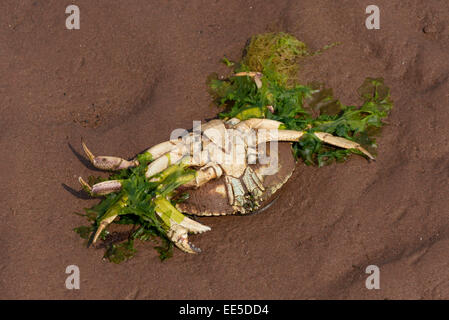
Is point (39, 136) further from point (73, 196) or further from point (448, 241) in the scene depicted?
point (448, 241)

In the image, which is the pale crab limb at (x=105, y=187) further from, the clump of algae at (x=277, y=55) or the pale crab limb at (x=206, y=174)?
the clump of algae at (x=277, y=55)

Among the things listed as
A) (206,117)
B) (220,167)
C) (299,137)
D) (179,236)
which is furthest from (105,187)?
(299,137)

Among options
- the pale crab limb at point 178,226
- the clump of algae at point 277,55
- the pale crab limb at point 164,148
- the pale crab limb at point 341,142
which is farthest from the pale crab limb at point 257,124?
the pale crab limb at point 178,226

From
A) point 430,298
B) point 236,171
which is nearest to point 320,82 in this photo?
point 236,171

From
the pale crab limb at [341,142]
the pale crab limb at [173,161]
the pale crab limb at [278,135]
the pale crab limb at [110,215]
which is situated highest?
the pale crab limb at [278,135]

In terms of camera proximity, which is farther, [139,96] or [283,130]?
[139,96]

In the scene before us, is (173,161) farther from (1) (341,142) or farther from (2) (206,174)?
(1) (341,142)

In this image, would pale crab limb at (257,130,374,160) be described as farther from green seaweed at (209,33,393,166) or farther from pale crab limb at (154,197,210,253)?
pale crab limb at (154,197,210,253)
